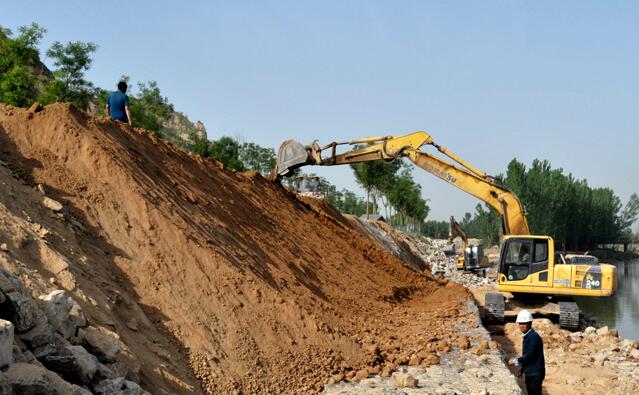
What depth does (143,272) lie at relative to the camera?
9461 millimetres

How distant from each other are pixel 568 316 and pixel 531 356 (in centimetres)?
690

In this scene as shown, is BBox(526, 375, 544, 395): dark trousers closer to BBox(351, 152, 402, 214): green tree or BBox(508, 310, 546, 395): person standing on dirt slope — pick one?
BBox(508, 310, 546, 395): person standing on dirt slope

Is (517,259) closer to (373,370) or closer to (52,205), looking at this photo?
(373,370)

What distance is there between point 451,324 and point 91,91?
80.5 ft

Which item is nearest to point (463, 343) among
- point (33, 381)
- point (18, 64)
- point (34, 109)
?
point (33, 381)

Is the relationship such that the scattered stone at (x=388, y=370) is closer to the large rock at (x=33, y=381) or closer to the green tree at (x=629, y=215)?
the large rock at (x=33, y=381)

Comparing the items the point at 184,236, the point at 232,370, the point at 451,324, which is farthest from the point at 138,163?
the point at 451,324

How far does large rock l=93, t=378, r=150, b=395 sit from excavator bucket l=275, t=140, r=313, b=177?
13124 millimetres

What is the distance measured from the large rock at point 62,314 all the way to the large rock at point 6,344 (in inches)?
51.2

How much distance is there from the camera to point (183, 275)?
9789 mm

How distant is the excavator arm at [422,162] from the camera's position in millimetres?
17172

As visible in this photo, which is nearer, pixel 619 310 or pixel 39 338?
pixel 39 338

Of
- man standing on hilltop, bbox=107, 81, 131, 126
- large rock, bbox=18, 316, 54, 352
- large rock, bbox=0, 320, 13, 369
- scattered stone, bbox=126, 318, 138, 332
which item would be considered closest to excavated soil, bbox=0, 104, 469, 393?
scattered stone, bbox=126, 318, 138, 332

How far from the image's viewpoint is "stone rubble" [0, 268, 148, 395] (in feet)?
16.0
